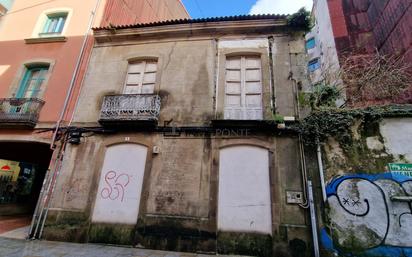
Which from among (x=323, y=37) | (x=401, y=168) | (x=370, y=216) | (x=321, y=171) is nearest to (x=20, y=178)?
(x=321, y=171)

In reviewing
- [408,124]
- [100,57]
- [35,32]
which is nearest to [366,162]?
[408,124]

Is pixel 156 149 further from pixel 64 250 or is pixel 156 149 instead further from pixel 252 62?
pixel 252 62

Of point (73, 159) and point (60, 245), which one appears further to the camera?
point (73, 159)

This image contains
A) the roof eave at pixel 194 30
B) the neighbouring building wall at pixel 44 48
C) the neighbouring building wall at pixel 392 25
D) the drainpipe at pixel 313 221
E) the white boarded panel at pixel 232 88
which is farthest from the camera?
the neighbouring building wall at pixel 392 25

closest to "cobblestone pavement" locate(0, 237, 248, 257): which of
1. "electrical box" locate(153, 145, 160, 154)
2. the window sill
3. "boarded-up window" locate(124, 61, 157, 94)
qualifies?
"electrical box" locate(153, 145, 160, 154)

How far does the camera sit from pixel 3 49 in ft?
33.2

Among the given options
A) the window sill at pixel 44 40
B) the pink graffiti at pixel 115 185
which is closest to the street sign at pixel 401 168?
the pink graffiti at pixel 115 185

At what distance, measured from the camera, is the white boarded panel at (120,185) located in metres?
6.80

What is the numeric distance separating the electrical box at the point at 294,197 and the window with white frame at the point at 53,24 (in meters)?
11.4

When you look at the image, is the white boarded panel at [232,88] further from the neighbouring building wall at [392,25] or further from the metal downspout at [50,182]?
the neighbouring building wall at [392,25]

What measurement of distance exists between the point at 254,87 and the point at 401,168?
4.62 meters

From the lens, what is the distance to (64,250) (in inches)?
227

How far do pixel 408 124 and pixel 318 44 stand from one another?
14.3m

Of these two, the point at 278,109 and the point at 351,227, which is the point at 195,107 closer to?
the point at 278,109
